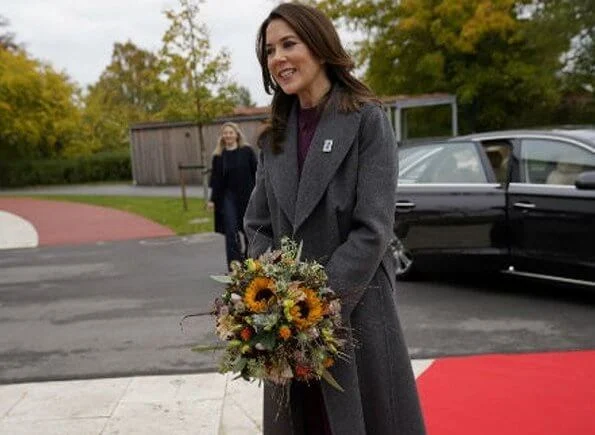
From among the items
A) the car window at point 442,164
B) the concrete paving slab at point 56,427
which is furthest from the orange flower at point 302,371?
the car window at point 442,164

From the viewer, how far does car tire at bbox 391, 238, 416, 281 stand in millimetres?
7488

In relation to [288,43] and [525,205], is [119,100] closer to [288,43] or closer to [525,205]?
[525,205]

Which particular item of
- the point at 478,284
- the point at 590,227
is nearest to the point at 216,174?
the point at 478,284

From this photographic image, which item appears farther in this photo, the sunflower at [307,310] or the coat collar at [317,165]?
the coat collar at [317,165]

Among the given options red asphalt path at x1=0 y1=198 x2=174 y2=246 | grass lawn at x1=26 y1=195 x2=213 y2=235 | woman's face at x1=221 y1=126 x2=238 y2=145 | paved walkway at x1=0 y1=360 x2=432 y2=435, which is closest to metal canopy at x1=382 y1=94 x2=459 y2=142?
grass lawn at x1=26 y1=195 x2=213 y2=235

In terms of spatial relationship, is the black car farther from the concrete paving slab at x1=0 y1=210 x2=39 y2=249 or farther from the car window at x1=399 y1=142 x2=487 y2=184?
the concrete paving slab at x1=0 y1=210 x2=39 y2=249

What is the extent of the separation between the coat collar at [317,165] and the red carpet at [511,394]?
6.46ft

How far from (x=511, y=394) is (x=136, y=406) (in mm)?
2260

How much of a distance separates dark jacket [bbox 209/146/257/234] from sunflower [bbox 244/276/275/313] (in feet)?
20.5

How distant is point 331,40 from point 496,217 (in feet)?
15.1

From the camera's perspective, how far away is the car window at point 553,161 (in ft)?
20.2

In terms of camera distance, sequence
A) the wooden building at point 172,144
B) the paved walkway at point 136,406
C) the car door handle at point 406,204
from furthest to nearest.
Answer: the wooden building at point 172,144, the car door handle at point 406,204, the paved walkway at point 136,406

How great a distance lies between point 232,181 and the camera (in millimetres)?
8398

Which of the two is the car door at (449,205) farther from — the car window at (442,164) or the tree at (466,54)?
the tree at (466,54)
